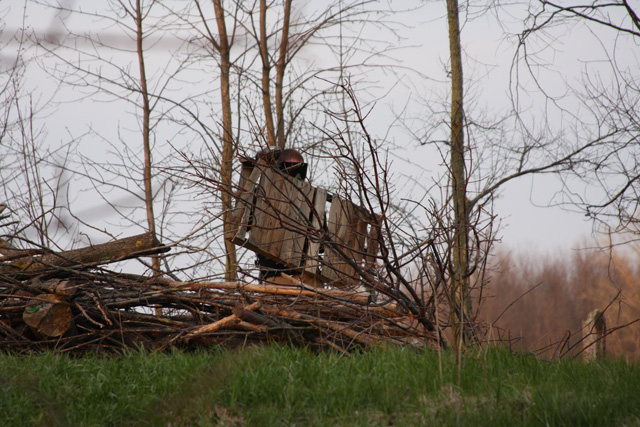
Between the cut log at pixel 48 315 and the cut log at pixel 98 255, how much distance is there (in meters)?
0.43

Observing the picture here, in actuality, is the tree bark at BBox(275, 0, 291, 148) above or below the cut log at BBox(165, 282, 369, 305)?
A: above

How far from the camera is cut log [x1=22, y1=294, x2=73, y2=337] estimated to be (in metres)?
4.73

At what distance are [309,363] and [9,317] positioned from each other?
3229 mm

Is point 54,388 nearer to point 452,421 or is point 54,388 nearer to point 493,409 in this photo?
point 452,421

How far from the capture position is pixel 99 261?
5.23 metres

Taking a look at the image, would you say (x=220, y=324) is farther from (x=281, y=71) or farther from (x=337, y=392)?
(x=281, y=71)

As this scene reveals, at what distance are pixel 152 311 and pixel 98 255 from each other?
79 cm

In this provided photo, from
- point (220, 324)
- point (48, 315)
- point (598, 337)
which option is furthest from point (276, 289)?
point (598, 337)

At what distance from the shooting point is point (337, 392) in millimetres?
3242

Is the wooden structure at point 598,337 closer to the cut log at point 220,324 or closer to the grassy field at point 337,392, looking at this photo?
the grassy field at point 337,392

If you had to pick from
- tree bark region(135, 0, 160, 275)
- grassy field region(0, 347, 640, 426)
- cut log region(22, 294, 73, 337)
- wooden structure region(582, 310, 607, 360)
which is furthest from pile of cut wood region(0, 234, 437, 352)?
tree bark region(135, 0, 160, 275)

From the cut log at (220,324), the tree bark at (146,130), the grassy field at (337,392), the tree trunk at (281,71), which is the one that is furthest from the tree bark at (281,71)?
the grassy field at (337,392)

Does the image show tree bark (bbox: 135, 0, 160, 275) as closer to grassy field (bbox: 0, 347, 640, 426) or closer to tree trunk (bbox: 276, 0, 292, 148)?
tree trunk (bbox: 276, 0, 292, 148)

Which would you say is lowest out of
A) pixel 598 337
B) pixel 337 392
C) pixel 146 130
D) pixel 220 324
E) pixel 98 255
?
pixel 598 337
